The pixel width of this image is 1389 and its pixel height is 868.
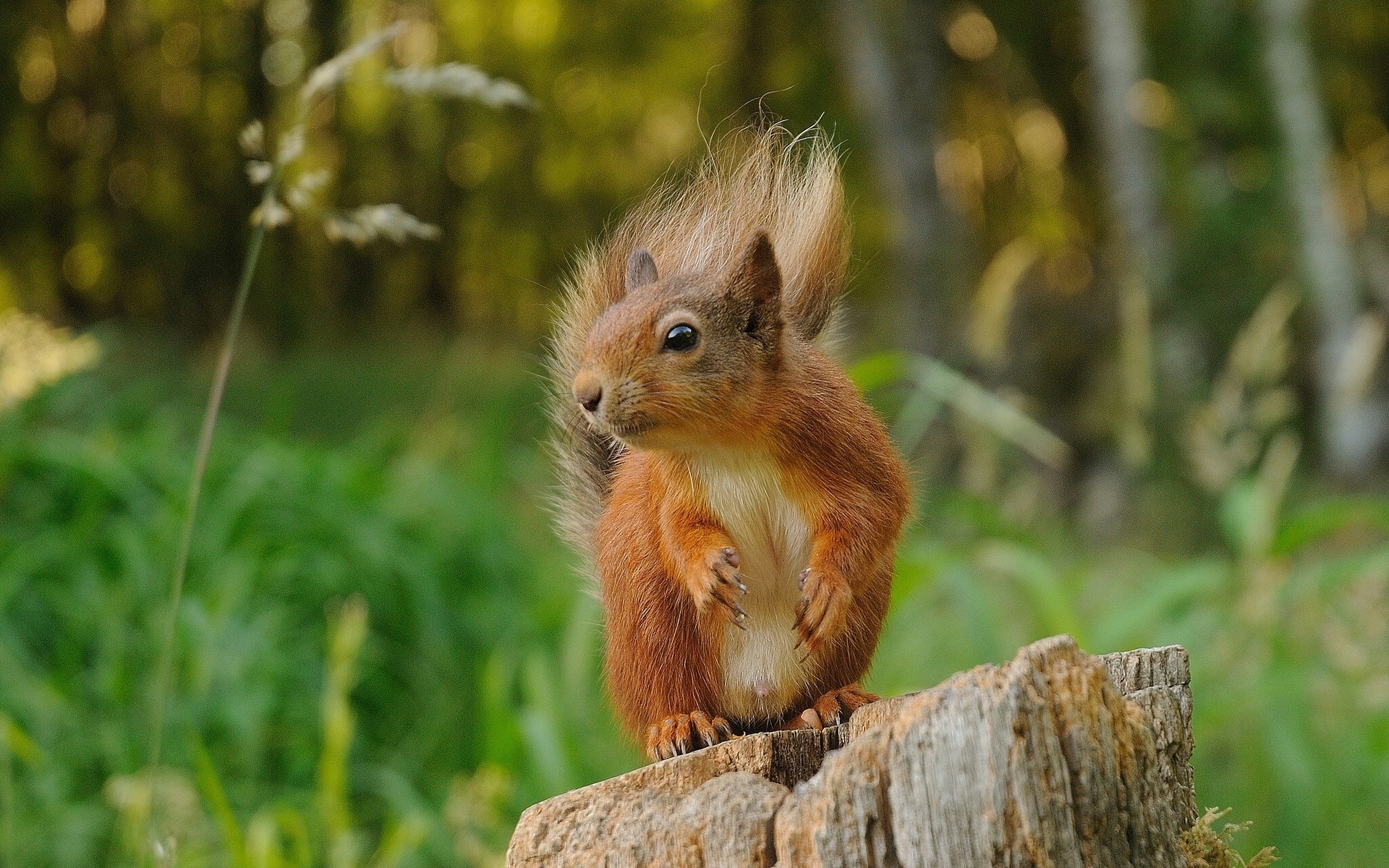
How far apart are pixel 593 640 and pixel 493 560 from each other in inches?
48.1

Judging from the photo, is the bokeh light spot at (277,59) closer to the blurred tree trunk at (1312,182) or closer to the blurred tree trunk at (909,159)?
the blurred tree trunk at (909,159)

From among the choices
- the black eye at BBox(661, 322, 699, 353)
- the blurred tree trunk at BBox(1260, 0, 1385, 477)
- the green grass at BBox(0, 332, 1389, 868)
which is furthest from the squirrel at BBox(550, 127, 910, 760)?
the blurred tree trunk at BBox(1260, 0, 1385, 477)

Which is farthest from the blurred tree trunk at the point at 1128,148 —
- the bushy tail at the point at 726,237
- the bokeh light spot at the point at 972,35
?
the bokeh light spot at the point at 972,35

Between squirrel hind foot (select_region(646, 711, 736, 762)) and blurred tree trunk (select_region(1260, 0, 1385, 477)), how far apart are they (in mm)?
4996

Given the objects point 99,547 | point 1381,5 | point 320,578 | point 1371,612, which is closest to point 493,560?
point 320,578

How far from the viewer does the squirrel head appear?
4.32 feet

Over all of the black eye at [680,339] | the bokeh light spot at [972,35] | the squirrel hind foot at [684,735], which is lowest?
the squirrel hind foot at [684,735]

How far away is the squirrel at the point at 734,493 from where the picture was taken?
4.36ft

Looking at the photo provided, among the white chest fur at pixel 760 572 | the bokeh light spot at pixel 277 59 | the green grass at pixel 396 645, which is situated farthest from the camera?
the bokeh light spot at pixel 277 59

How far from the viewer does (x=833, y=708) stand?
4.44 ft

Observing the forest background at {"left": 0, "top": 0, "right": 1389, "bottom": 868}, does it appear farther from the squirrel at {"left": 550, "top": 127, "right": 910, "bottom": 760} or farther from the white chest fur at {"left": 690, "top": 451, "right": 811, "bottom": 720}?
the white chest fur at {"left": 690, "top": 451, "right": 811, "bottom": 720}

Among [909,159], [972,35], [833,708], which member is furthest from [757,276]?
[972,35]

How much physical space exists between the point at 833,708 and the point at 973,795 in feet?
1.33

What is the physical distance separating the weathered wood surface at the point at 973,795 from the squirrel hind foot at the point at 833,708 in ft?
0.82
